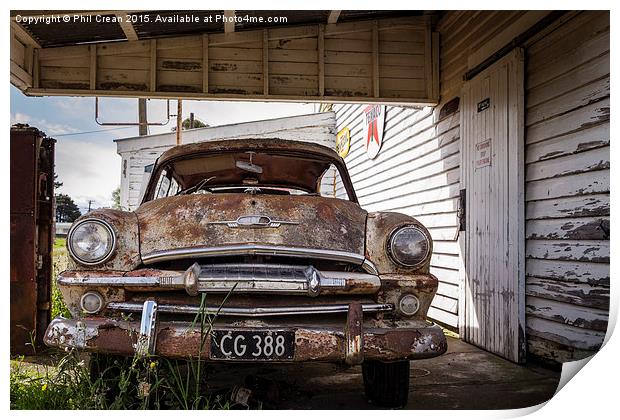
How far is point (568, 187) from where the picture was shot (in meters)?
3.33

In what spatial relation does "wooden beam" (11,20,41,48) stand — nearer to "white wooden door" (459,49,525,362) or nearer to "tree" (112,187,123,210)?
"tree" (112,187,123,210)

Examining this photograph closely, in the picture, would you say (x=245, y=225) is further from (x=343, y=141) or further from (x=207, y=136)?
(x=207, y=136)

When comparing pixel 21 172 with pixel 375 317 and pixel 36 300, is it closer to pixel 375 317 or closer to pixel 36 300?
pixel 36 300

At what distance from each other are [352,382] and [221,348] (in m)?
1.24

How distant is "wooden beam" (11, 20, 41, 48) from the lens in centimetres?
467

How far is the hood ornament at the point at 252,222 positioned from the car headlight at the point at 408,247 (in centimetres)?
52

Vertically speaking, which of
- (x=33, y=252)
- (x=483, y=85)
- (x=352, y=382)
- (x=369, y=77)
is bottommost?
(x=352, y=382)

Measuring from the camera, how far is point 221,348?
220 cm

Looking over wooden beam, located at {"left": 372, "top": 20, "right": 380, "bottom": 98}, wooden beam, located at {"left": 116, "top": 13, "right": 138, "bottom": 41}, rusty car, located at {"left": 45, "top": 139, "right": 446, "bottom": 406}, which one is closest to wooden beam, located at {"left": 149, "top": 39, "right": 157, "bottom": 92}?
wooden beam, located at {"left": 116, "top": 13, "right": 138, "bottom": 41}

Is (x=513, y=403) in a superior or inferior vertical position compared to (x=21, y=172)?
inferior

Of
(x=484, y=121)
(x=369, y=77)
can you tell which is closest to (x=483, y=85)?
(x=484, y=121)

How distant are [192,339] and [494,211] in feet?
8.72

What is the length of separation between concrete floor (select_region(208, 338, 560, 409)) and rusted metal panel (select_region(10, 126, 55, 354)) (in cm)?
132

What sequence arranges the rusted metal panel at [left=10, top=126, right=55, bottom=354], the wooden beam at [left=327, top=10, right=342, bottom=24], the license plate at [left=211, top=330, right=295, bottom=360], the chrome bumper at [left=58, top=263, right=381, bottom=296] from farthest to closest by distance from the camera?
1. the wooden beam at [left=327, top=10, right=342, bottom=24]
2. the rusted metal panel at [left=10, top=126, right=55, bottom=354]
3. the chrome bumper at [left=58, top=263, right=381, bottom=296]
4. the license plate at [left=211, top=330, right=295, bottom=360]
